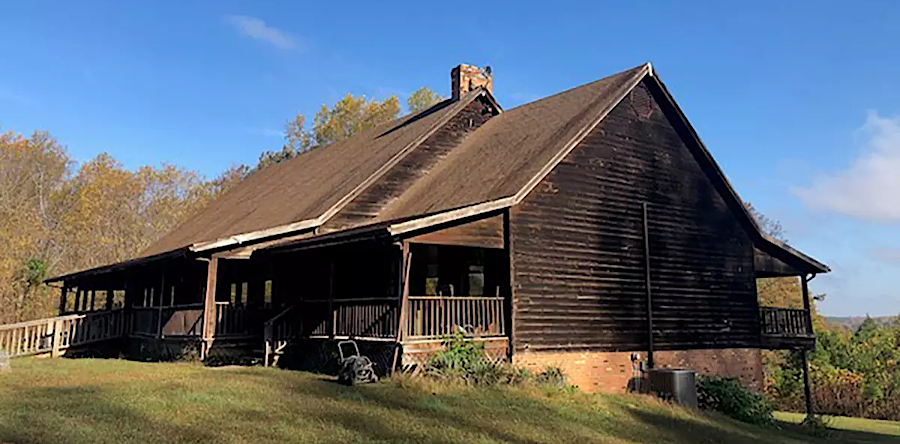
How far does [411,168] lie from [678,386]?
9611mm

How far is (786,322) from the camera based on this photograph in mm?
20969

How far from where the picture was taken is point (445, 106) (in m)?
24.5

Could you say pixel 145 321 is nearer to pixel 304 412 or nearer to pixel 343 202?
pixel 343 202

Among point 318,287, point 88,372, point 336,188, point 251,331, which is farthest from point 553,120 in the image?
point 88,372

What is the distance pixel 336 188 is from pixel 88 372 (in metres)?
8.36

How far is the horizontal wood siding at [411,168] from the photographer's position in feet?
63.7

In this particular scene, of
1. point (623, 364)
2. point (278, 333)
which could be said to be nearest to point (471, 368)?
point (623, 364)

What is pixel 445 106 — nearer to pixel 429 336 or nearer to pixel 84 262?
pixel 429 336

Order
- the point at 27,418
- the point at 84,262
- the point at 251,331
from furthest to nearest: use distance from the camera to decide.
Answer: the point at 84,262 → the point at 251,331 → the point at 27,418

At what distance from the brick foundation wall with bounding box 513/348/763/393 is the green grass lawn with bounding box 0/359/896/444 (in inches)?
51.9

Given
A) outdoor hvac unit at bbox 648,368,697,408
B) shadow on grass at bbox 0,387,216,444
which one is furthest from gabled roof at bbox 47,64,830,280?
shadow on grass at bbox 0,387,216,444

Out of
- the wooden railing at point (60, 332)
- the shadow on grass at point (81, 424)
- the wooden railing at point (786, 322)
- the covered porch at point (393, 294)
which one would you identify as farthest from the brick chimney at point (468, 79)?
the shadow on grass at point (81, 424)

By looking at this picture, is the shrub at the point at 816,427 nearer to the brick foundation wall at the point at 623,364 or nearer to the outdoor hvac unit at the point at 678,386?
the brick foundation wall at the point at 623,364

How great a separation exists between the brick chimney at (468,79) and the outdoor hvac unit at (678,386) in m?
11.6
